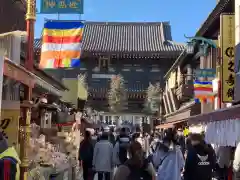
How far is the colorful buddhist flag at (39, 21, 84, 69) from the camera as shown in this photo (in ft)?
31.4

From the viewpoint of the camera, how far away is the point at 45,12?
9156mm

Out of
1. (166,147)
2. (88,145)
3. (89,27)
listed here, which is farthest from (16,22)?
(89,27)

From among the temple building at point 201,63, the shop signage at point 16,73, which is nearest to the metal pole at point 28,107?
the shop signage at point 16,73

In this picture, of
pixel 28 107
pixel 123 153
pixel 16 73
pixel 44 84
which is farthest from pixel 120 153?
pixel 16 73

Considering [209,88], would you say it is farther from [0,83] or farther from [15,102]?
[0,83]

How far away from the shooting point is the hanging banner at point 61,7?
913 cm

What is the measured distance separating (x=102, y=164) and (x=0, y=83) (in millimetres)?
6159

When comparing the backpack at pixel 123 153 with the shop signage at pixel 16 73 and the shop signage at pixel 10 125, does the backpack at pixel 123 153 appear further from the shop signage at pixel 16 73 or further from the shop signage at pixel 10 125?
the shop signage at pixel 16 73

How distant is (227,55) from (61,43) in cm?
619

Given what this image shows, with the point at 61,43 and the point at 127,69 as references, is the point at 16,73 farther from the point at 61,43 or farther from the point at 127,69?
the point at 127,69

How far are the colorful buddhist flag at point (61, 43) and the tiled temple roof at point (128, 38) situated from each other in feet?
102

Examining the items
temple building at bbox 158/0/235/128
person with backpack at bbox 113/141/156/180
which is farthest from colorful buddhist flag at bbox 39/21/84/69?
person with backpack at bbox 113/141/156/180

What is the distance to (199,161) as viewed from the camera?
7625 millimetres

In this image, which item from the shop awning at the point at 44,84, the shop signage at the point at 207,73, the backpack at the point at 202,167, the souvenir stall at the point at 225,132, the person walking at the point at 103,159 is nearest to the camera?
the backpack at the point at 202,167
